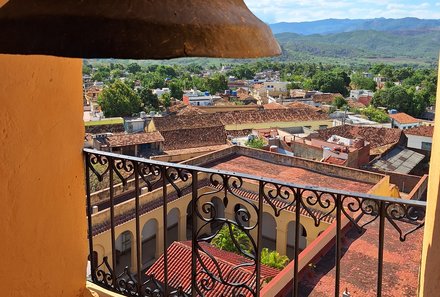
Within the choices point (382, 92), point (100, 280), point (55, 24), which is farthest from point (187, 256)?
point (382, 92)

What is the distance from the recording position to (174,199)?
47.8 ft

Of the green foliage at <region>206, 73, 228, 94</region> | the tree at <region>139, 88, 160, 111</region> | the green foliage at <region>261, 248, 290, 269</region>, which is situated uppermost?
the green foliage at <region>206, 73, 228, 94</region>

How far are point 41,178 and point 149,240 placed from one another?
547 inches

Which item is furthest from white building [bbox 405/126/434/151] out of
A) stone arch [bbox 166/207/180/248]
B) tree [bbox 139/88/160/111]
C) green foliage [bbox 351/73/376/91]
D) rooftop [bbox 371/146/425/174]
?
green foliage [bbox 351/73/376/91]

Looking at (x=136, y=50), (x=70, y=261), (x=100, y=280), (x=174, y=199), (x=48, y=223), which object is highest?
(x=136, y=50)

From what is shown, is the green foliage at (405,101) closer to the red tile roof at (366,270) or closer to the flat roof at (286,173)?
the flat roof at (286,173)

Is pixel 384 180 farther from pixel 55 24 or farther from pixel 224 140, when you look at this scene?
pixel 55 24

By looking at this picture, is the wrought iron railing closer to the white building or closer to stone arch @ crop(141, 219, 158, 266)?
stone arch @ crop(141, 219, 158, 266)

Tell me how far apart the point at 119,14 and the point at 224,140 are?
24389 mm

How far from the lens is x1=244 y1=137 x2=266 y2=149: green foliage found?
2342cm

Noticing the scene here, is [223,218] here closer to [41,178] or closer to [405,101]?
[41,178]

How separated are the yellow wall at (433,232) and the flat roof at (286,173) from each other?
13637 mm

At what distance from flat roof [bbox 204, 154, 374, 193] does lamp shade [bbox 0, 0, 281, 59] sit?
14.4 m

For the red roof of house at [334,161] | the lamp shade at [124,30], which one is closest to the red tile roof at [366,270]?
the lamp shade at [124,30]
